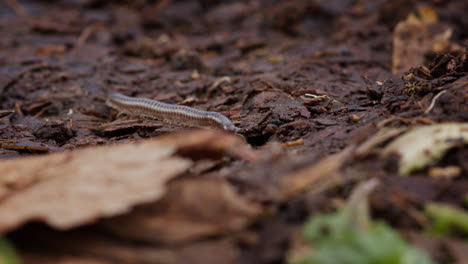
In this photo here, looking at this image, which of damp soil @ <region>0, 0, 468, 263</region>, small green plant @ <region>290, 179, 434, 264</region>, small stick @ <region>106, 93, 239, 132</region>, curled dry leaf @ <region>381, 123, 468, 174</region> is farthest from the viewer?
small stick @ <region>106, 93, 239, 132</region>

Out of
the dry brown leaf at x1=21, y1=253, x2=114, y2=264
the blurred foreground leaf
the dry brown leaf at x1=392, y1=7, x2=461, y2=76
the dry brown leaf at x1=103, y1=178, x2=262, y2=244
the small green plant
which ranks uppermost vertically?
the small green plant

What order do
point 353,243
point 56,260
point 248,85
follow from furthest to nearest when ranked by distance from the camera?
point 248,85, point 56,260, point 353,243

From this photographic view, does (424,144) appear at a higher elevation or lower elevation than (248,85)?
higher

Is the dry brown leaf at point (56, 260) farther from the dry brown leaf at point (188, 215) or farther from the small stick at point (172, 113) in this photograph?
the small stick at point (172, 113)

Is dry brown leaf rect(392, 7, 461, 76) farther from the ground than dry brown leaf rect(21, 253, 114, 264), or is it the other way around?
dry brown leaf rect(21, 253, 114, 264)

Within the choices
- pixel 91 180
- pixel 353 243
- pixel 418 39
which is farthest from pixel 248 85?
pixel 353 243

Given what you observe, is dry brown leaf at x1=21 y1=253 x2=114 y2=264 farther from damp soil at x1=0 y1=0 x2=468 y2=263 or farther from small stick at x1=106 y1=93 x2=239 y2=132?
small stick at x1=106 y1=93 x2=239 y2=132

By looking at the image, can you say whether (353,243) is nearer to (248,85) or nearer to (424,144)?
(424,144)

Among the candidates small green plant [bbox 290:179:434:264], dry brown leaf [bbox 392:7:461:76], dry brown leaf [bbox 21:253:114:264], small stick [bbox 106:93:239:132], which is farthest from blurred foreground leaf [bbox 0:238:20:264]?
dry brown leaf [bbox 392:7:461:76]
